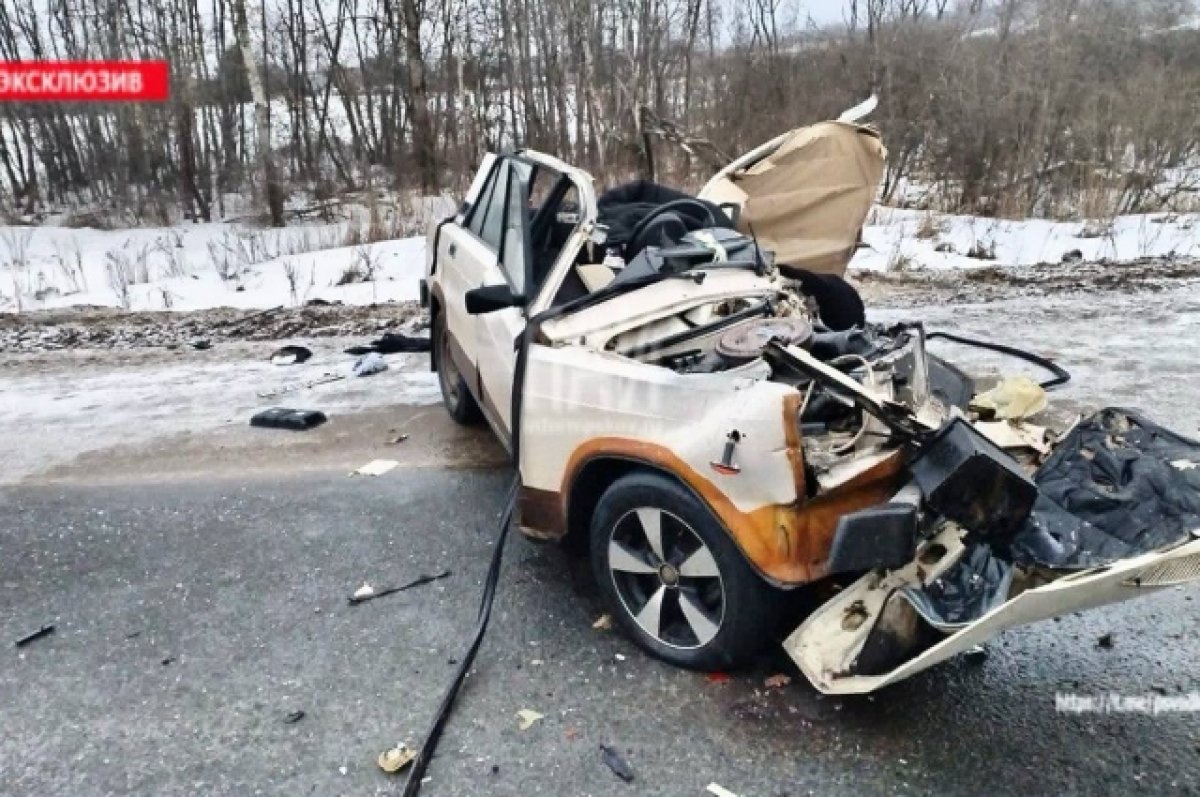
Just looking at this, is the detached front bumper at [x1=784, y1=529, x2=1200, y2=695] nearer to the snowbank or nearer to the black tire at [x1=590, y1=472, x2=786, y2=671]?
the black tire at [x1=590, y1=472, x2=786, y2=671]

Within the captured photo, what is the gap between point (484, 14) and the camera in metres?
22.3

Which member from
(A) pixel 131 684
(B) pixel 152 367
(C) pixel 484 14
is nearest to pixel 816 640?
(A) pixel 131 684

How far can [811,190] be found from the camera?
5957 mm

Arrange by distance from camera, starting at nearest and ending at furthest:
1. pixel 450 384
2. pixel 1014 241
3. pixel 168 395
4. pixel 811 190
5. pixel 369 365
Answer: pixel 450 384 → pixel 811 190 → pixel 168 395 → pixel 369 365 → pixel 1014 241

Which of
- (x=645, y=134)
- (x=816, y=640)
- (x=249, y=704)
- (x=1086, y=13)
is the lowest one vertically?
(x=249, y=704)

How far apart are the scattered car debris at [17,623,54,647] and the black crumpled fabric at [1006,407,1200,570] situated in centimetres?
374

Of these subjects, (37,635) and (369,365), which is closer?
(37,635)

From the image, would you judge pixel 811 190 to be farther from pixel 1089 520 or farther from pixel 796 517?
pixel 796 517

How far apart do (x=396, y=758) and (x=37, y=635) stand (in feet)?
6.26

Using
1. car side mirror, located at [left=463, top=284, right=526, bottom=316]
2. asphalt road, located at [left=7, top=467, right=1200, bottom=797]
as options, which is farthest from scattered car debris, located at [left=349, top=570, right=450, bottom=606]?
car side mirror, located at [left=463, top=284, right=526, bottom=316]

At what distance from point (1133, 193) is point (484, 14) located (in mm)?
15593

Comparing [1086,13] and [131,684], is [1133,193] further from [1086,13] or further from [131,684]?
[131,684]

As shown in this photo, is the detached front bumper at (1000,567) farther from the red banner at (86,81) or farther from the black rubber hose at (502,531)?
the red banner at (86,81)

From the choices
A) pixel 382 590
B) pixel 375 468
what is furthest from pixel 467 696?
pixel 375 468
